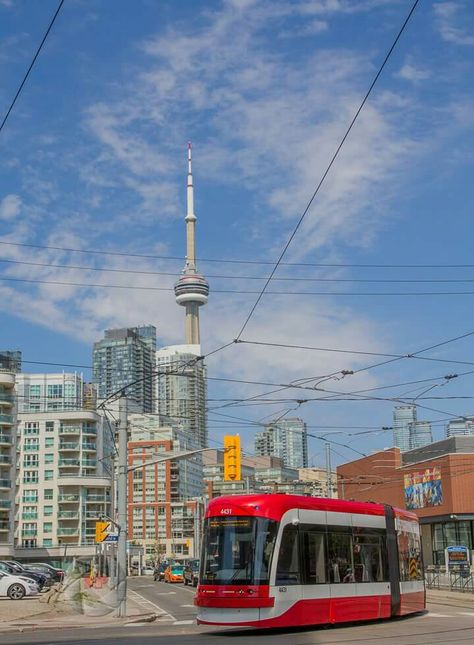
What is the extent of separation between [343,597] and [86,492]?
285 ft

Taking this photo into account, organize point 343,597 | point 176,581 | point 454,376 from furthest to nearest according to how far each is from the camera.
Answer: point 176,581, point 454,376, point 343,597

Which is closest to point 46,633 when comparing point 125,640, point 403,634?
point 125,640

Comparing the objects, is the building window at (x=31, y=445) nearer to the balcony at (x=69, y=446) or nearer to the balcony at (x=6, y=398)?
the balcony at (x=69, y=446)

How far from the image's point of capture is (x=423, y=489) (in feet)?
228

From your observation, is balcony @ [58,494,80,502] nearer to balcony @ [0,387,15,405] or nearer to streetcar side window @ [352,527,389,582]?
balcony @ [0,387,15,405]

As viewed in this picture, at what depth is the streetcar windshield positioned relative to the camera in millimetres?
19281

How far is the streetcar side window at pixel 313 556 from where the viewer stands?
20.3m

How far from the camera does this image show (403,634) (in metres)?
19.3

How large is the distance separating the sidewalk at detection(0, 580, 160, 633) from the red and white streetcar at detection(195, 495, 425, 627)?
5773mm

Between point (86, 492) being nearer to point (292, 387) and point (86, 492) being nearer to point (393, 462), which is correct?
point (393, 462)

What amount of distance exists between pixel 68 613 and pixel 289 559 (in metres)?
10.6

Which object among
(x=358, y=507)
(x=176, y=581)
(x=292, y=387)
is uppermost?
(x=292, y=387)

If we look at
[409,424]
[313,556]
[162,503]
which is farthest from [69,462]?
[313,556]

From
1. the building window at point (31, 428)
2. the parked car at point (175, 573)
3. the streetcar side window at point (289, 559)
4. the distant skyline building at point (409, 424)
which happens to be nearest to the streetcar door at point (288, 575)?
the streetcar side window at point (289, 559)
